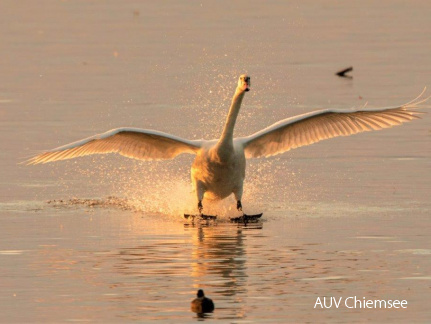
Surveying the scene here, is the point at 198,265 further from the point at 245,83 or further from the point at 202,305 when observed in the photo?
the point at 245,83

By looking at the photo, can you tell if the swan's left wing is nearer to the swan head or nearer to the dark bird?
the swan head

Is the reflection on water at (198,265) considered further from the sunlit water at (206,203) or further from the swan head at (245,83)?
the swan head at (245,83)

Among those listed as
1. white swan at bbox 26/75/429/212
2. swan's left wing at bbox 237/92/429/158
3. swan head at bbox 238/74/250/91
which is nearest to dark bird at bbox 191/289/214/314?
swan head at bbox 238/74/250/91

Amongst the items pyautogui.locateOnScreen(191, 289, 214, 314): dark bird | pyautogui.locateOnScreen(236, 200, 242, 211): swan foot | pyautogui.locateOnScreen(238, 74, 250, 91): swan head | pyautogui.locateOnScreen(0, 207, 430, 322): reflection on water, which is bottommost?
pyautogui.locateOnScreen(191, 289, 214, 314): dark bird

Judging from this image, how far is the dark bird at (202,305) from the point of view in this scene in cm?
1403

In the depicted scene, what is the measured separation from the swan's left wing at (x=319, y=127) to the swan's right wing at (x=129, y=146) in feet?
3.45

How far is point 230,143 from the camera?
69.9 ft

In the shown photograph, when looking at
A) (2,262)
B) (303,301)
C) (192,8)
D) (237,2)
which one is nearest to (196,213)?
(2,262)

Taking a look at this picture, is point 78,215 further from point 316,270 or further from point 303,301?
point 303,301

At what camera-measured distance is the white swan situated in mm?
21328

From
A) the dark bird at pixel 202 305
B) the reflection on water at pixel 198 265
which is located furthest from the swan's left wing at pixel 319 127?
the dark bird at pixel 202 305

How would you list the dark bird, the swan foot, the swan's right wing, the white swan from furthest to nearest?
the swan foot, the swan's right wing, the white swan, the dark bird

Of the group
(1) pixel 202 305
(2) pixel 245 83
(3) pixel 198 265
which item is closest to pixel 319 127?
(2) pixel 245 83

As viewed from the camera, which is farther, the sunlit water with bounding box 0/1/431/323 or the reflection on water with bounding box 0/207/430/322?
the sunlit water with bounding box 0/1/431/323
